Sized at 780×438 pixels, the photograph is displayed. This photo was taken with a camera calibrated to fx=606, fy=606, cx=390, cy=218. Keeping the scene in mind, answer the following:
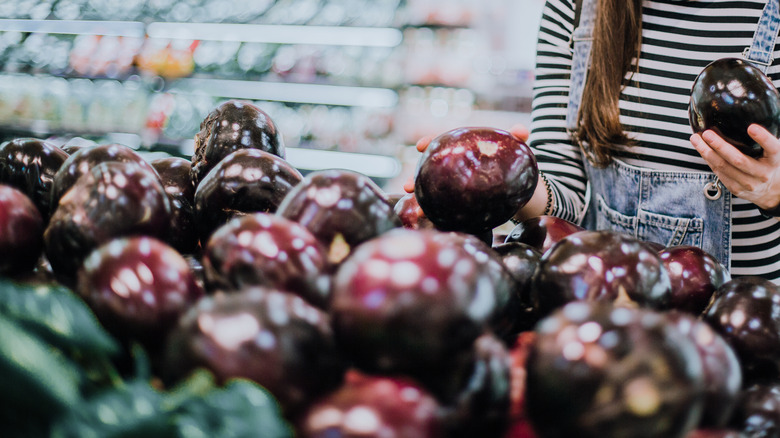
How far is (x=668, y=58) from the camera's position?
51.6 inches

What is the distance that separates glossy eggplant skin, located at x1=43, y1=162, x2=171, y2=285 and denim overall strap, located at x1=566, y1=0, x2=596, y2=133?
3.48ft

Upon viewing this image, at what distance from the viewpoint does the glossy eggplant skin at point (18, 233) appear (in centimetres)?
52

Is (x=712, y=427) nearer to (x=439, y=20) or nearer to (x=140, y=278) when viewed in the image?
(x=140, y=278)

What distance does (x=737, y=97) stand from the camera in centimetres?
86

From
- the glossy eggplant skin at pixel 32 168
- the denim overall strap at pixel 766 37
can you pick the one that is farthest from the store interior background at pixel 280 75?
the glossy eggplant skin at pixel 32 168

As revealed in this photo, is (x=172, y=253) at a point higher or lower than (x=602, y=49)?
lower

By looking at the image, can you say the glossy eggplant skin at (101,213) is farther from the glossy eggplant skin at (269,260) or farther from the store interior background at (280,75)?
the store interior background at (280,75)

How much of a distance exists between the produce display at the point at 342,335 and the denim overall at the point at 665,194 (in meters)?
0.77

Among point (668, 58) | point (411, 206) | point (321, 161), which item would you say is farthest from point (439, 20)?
point (411, 206)

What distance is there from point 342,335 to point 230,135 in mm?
497

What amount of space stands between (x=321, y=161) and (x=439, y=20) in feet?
4.10

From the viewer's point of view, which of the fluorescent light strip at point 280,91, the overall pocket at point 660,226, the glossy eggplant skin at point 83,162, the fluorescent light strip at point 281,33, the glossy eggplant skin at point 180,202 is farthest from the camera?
the fluorescent light strip at point 280,91

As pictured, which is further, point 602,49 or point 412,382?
point 602,49

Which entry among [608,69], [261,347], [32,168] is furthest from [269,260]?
[608,69]
